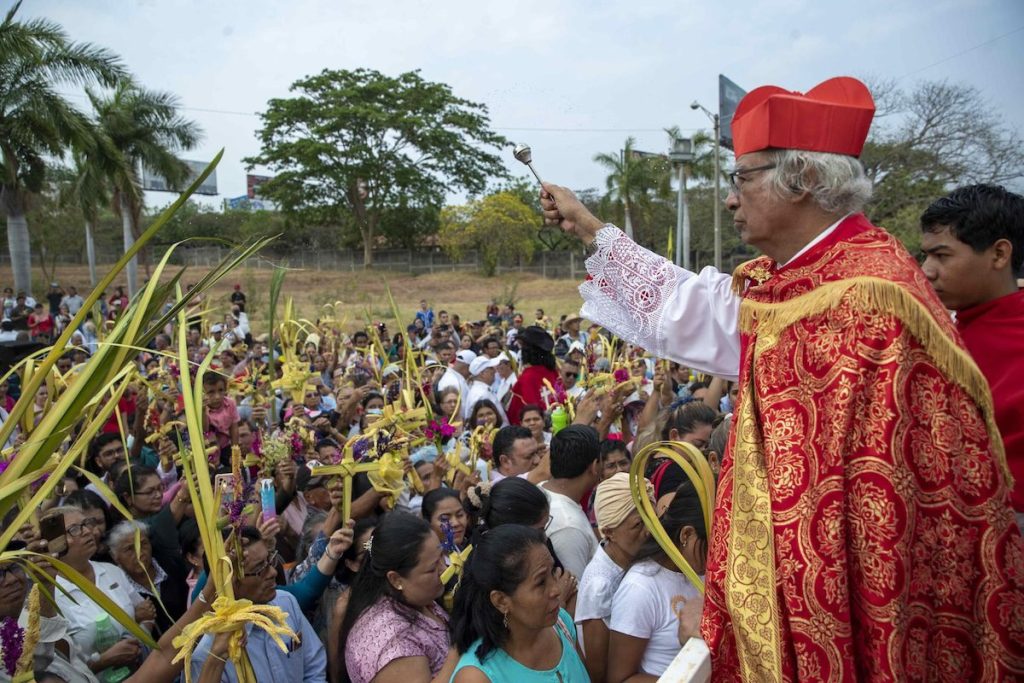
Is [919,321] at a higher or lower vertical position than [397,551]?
higher

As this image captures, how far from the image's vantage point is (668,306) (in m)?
2.25

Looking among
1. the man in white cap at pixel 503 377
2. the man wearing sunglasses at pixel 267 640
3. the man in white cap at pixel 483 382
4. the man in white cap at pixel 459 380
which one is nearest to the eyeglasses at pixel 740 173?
the man wearing sunglasses at pixel 267 640

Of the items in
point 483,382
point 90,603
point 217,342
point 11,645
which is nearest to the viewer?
point 11,645

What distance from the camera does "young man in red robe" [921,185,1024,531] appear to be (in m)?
A: 2.30

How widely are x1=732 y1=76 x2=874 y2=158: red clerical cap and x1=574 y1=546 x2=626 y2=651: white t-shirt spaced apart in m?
2.08

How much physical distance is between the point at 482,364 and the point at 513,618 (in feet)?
24.6

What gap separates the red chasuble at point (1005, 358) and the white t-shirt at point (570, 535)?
226 cm

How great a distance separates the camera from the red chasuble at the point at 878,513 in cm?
171

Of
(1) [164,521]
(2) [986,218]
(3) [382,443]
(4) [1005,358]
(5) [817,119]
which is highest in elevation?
(5) [817,119]

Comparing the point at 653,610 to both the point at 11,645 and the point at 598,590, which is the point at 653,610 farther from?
the point at 11,645

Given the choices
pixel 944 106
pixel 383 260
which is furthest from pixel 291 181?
pixel 944 106

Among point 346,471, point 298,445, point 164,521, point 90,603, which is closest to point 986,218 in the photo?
point 346,471

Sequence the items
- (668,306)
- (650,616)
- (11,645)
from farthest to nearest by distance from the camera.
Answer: (650,616)
(11,645)
(668,306)

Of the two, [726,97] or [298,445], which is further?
[726,97]
